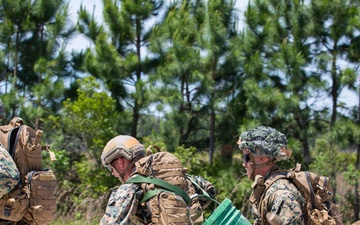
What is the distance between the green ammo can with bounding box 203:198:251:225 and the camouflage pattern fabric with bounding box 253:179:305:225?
36cm

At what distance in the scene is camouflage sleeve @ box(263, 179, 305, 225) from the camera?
373 centimetres

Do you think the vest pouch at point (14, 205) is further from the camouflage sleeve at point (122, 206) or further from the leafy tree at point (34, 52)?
the leafy tree at point (34, 52)

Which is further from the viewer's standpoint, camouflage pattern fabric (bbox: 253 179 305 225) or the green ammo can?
camouflage pattern fabric (bbox: 253 179 305 225)

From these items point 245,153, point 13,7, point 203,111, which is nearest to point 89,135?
point 203,111

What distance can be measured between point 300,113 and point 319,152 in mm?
1065

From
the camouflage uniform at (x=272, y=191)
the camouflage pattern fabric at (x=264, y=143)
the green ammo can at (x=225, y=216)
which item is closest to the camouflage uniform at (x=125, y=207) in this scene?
the green ammo can at (x=225, y=216)

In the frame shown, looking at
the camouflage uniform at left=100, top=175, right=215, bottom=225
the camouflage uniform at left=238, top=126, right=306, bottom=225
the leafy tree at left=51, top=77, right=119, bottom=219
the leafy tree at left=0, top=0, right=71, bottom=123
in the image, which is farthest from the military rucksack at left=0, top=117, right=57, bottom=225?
the leafy tree at left=0, top=0, right=71, bottom=123

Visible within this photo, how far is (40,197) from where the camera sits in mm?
4664

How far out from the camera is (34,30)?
15680 millimetres

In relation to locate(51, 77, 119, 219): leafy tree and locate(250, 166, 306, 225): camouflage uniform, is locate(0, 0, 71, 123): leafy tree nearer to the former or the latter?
locate(51, 77, 119, 219): leafy tree

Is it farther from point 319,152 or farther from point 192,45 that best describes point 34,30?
point 319,152

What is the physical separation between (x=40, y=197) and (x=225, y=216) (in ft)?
5.69

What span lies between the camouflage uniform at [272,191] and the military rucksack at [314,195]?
38mm

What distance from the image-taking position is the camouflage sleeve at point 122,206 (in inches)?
132
